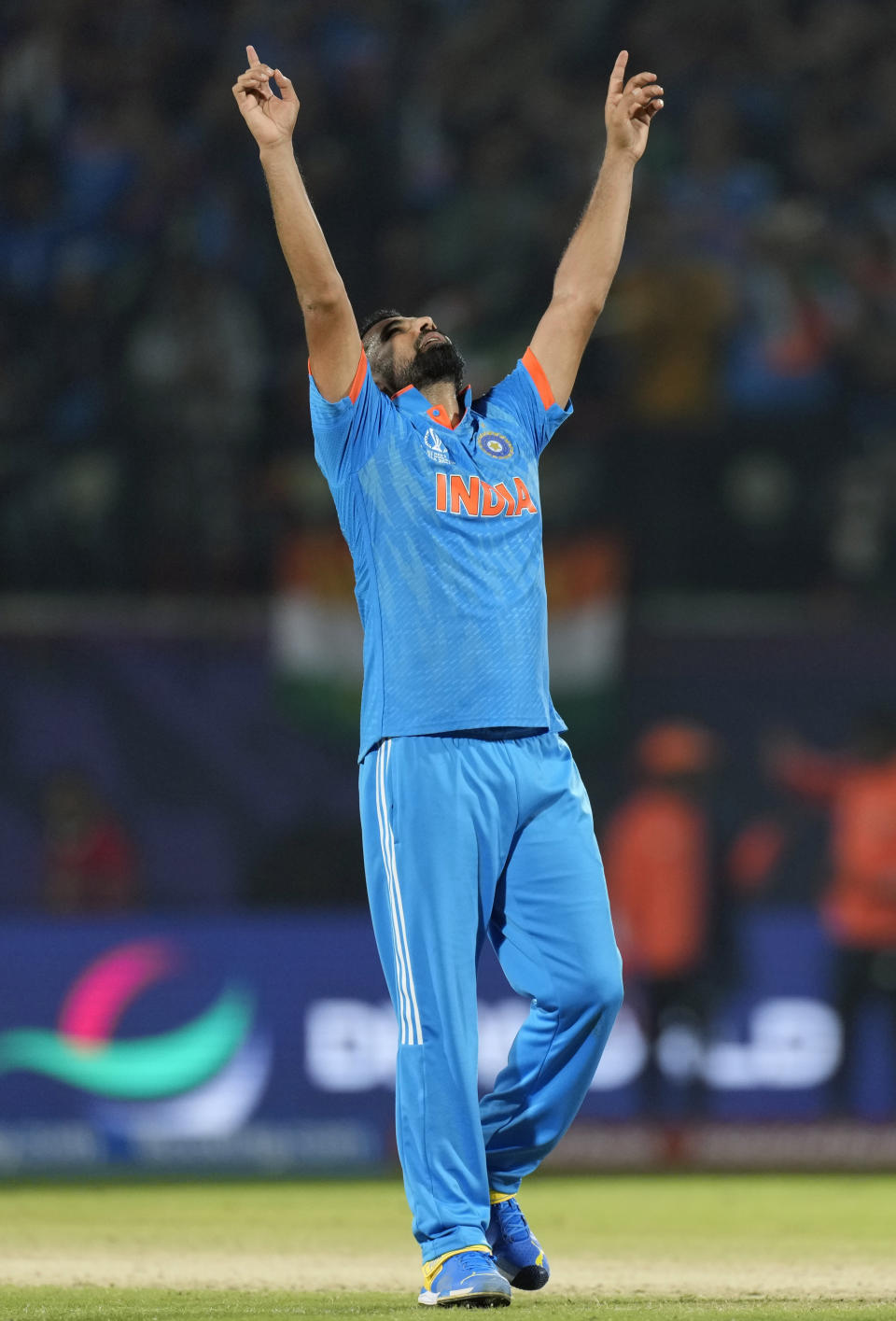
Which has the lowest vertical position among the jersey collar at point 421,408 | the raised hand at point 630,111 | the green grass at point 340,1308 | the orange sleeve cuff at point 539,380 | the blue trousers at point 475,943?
the green grass at point 340,1308

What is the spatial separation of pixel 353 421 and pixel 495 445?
1.12ft

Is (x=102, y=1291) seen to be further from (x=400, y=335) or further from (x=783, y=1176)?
(x=783, y=1176)

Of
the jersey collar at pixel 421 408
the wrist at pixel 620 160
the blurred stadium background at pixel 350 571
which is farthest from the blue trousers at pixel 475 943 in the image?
the blurred stadium background at pixel 350 571

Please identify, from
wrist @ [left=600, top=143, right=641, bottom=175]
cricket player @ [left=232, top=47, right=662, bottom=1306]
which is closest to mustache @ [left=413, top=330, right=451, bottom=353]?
cricket player @ [left=232, top=47, right=662, bottom=1306]

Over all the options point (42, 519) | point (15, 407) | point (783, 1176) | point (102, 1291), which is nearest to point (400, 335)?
point (102, 1291)

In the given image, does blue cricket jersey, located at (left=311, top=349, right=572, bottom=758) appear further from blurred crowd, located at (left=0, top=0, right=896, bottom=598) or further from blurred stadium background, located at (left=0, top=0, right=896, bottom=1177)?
blurred crowd, located at (left=0, top=0, right=896, bottom=598)

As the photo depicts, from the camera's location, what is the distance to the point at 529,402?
4.43 m

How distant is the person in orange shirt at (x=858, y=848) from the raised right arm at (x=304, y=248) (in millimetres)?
5824

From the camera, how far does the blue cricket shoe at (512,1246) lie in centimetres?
411

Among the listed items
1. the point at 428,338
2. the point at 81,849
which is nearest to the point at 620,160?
the point at 428,338

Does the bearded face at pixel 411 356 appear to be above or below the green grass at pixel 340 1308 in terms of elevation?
above

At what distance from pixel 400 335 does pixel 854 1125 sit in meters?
5.73

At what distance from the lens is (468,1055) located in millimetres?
3934

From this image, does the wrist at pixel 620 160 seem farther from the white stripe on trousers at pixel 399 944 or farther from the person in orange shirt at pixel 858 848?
the person in orange shirt at pixel 858 848
